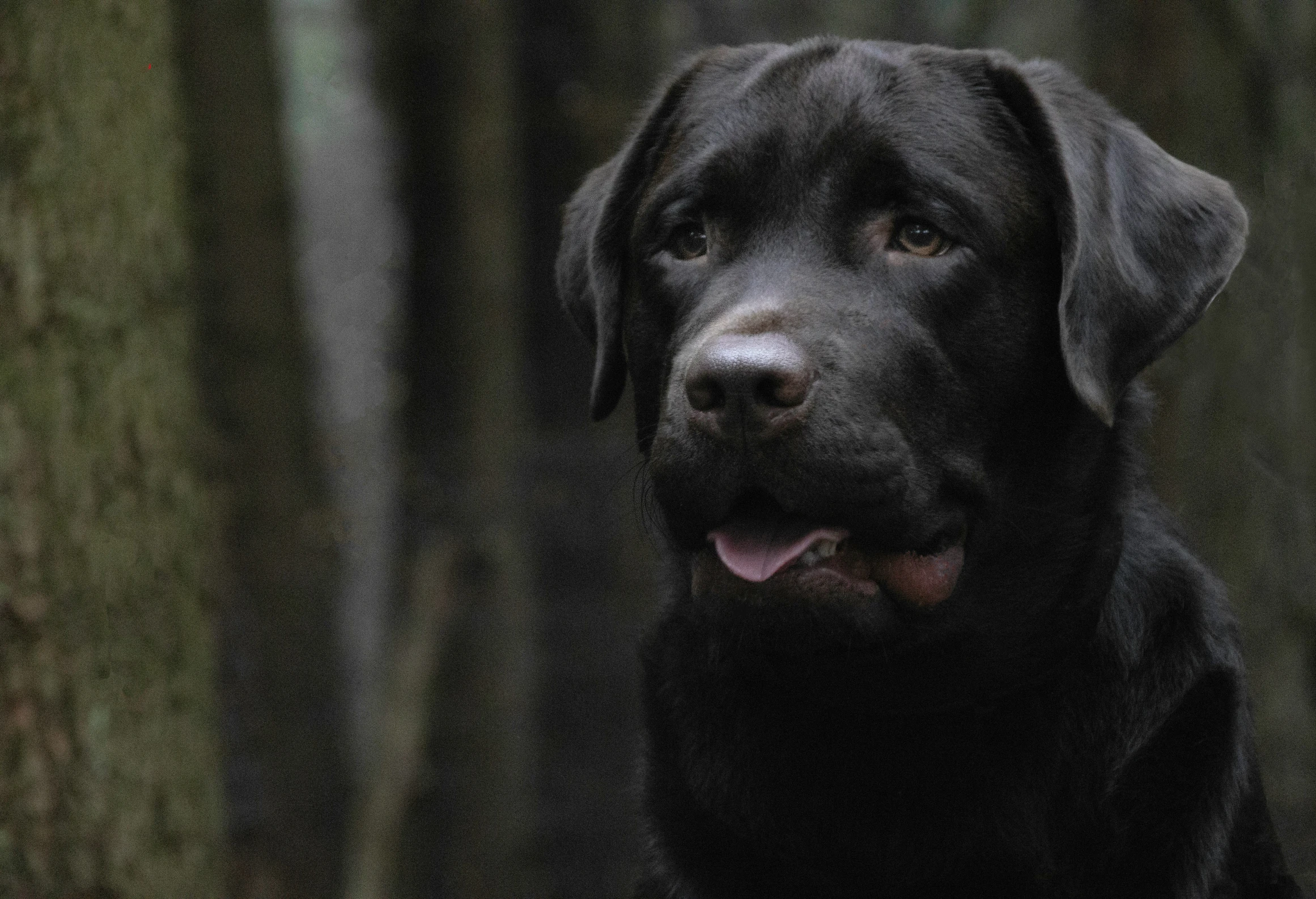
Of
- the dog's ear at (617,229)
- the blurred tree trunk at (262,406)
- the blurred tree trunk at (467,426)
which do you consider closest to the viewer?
the dog's ear at (617,229)

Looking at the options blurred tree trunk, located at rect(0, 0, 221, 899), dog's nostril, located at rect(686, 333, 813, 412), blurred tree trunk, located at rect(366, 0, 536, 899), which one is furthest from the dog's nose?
blurred tree trunk, located at rect(366, 0, 536, 899)

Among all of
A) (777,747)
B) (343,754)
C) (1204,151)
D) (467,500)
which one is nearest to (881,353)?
(777,747)

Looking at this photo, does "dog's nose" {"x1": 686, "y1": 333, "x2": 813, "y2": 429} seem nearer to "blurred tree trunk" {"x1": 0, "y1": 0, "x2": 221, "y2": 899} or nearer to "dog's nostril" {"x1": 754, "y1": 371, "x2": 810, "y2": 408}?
"dog's nostril" {"x1": 754, "y1": 371, "x2": 810, "y2": 408}

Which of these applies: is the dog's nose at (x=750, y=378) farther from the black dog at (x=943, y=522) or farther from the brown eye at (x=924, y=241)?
the brown eye at (x=924, y=241)

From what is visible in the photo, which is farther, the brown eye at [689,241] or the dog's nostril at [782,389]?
the brown eye at [689,241]

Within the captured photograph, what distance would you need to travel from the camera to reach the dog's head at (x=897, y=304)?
2.83 meters

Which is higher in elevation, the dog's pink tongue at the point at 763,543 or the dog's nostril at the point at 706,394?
the dog's nostril at the point at 706,394

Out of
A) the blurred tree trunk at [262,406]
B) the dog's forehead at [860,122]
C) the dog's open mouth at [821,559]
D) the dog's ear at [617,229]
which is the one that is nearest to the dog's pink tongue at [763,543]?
the dog's open mouth at [821,559]

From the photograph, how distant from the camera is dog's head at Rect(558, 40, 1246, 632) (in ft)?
9.29

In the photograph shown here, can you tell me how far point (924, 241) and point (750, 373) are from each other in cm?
62

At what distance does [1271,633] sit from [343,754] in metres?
4.17

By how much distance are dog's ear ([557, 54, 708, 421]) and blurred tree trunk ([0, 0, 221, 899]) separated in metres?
1.02

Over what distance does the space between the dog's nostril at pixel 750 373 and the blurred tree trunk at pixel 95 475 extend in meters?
1.49

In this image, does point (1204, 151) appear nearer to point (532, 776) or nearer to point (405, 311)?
point (405, 311)
